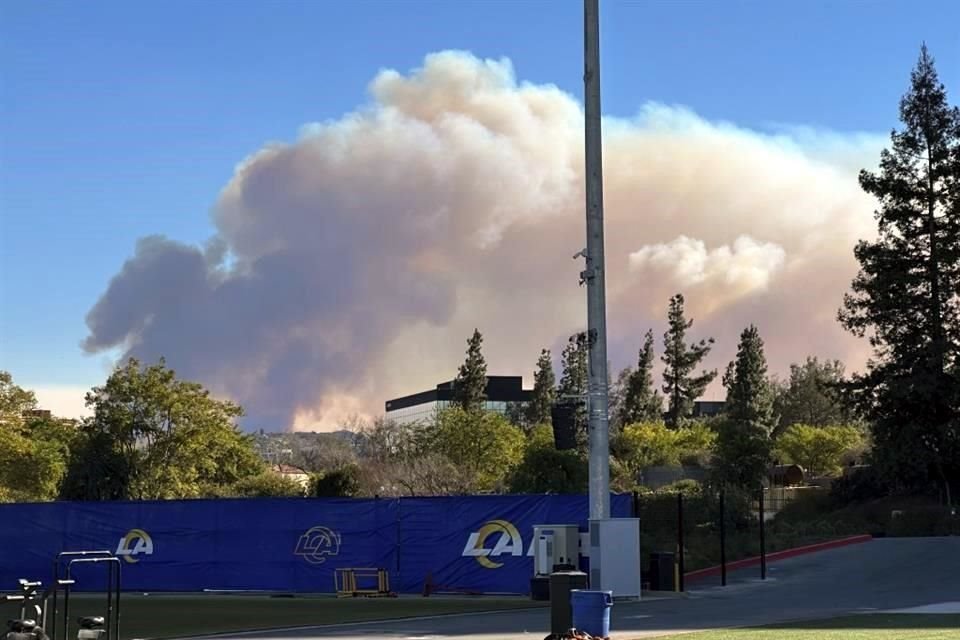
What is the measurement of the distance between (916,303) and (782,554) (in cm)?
2501

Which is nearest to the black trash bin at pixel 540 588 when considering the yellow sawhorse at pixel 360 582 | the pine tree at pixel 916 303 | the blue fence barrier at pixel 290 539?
the blue fence barrier at pixel 290 539

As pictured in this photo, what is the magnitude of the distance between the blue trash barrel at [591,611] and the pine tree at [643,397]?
10102 cm

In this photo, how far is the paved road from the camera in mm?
22297

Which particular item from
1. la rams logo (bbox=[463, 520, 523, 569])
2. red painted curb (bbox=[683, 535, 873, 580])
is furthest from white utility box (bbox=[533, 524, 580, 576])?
red painted curb (bbox=[683, 535, 873, 580])

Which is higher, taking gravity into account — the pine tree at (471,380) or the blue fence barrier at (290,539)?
the pine tree at (471,380)

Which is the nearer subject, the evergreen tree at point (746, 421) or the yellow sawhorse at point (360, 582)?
the yellow sawhorse at point (360, 582)

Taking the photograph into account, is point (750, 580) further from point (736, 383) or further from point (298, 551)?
point (736, 383)

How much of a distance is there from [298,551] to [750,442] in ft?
179

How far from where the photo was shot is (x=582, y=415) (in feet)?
81.1

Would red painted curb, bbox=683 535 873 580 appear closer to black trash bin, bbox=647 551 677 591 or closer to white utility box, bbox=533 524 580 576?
black trash bin, bbox=647 551 677 591

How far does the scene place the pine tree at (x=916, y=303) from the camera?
5922 centimetres

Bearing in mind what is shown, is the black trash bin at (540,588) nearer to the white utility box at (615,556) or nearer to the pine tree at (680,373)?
the white utility box at (615,556)

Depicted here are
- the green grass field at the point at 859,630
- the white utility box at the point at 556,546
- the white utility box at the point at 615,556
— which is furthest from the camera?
the white utility box at the point at 556,546

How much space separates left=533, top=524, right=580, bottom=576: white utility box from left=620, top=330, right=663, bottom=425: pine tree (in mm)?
90881
